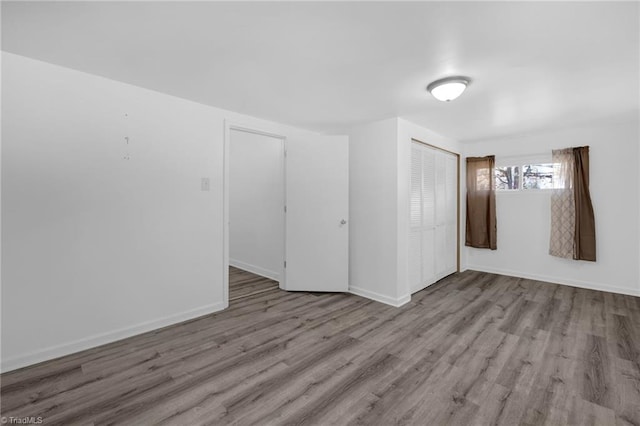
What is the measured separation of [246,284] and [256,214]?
Answer: 1.17m

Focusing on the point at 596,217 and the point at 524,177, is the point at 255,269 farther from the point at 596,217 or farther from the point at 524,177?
the point at 596,217

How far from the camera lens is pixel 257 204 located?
469cm

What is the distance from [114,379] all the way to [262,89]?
8.36 ft

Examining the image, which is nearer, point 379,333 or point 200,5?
point 200,5

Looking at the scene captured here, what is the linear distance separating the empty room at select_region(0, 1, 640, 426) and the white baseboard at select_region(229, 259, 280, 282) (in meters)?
0.19

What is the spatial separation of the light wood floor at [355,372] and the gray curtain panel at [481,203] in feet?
5.85

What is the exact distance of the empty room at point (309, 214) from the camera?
66.4 inches

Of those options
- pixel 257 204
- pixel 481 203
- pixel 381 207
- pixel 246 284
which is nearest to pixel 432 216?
pixel 381 207

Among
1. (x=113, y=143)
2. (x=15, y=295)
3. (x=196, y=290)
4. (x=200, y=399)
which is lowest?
(x=200, y=399)

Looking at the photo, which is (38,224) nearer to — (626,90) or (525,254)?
(626,90)

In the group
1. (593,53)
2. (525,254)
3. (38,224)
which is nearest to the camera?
(593,53)

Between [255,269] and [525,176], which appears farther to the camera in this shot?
[255,269]

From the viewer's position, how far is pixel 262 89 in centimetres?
261

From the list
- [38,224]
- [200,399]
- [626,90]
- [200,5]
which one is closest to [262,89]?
[200,5]
